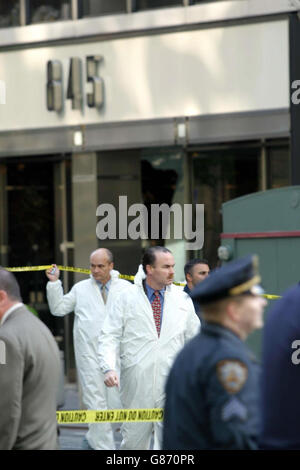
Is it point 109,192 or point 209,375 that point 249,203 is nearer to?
point 109,192

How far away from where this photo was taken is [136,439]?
8.41 meters

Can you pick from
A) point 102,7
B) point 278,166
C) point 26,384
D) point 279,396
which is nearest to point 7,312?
point 26,384

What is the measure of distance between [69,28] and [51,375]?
10.0 meters

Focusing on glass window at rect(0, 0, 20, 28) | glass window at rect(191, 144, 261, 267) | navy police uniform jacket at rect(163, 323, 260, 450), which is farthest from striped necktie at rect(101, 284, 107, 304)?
navy police uniform jacket at rect(163, 323, 260, 450)

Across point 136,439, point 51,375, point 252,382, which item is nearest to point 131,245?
point 136,439

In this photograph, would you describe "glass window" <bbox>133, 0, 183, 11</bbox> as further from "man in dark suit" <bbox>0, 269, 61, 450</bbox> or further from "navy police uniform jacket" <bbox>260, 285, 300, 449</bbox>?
"navy police uniform jacket" <bbox>260, 285, 300, 449</bbox>

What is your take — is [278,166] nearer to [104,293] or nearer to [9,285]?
[104,293]

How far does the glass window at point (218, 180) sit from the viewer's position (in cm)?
1395

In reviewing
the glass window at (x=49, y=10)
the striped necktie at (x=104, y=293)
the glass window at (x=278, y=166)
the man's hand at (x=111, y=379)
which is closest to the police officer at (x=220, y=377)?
the man's hand at (x=111, y=379)

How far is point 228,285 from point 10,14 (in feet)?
40.5

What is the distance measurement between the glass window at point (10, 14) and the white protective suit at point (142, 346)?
7.94 metres

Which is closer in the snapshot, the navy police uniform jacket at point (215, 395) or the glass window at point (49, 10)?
the navy police uniform jacket at point (215, 395)

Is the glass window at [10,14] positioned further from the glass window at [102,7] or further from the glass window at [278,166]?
the glass window at [278,166]

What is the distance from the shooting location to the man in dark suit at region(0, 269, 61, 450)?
5430 millimetres
